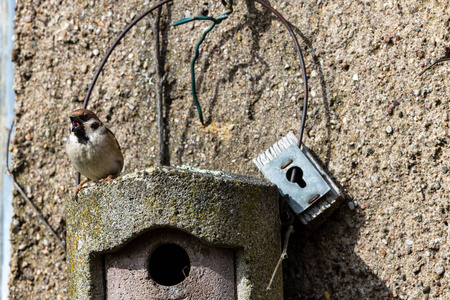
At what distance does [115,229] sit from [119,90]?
4.95ft

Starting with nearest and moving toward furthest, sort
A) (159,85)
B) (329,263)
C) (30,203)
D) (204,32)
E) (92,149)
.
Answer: (92,149) → (329,263) → (204,32) → (159,85) → (30,203)

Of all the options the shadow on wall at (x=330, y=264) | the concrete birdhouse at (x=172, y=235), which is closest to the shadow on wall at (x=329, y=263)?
the shadow on wall at (x=330, y=264)

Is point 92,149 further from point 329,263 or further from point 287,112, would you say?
point 329,263

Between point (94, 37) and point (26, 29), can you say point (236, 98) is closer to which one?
point (94, 37)

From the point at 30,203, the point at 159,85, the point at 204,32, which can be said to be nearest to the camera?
the point at 204,32

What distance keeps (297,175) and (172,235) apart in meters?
0.88

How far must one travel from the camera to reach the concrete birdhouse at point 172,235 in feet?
9.42

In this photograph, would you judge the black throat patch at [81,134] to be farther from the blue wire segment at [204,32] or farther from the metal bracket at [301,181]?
the metal bracket at [301,181]

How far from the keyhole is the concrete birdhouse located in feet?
1.47

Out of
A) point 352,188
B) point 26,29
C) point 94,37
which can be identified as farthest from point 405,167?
point 26,29

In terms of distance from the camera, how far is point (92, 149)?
3.40 meters

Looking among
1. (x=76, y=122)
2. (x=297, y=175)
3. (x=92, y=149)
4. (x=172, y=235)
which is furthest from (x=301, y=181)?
(x=76, y=122)

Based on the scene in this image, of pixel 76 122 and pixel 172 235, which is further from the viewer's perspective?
pixel 76 122

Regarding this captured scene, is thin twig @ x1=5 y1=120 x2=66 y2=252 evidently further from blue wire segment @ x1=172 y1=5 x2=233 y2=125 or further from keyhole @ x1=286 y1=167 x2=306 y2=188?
keyhole @ x1=286 y1=167 x2=306 y2=188
